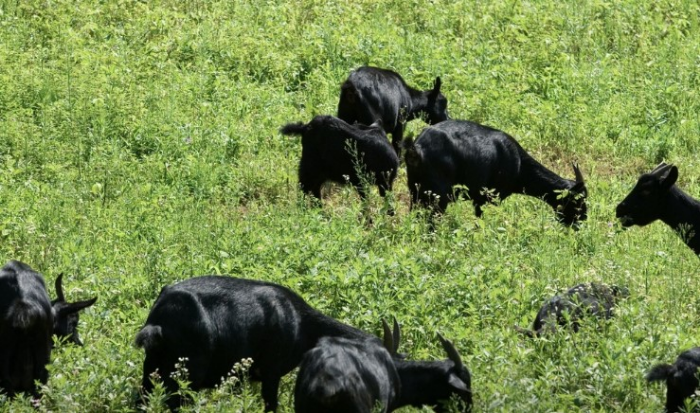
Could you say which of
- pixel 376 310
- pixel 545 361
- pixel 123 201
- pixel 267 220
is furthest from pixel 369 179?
pixel 545 361

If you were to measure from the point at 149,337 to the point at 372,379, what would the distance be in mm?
1558

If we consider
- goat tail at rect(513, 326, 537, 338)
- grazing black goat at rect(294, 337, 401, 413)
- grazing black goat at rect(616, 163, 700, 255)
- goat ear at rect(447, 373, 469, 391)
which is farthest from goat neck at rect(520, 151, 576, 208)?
grazing black goat at rect(294, 337, 401, 413)

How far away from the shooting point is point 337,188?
1512 centimetres

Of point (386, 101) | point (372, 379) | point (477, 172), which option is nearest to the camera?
point (372, 379)

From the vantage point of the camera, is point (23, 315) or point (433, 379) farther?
point (23, 315)

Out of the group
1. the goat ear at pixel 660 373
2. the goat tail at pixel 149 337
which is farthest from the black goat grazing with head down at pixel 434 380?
the goat tail at pixel 149 337

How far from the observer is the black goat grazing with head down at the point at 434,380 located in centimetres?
935

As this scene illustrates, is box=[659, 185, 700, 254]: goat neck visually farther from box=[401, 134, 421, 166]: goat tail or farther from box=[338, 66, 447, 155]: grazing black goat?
box=[338, 66, 447, 155]: grazing black goat

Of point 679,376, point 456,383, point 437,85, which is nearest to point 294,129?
point 437,85

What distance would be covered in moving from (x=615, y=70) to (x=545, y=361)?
9.00 meters

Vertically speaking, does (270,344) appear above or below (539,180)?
above

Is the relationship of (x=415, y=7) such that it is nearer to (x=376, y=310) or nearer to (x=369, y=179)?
(x=369, y=179)

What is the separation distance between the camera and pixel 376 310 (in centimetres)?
1065

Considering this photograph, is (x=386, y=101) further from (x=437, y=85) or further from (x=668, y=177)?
(x=668, y=177)
